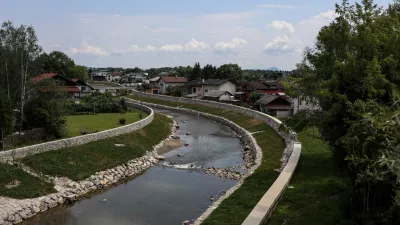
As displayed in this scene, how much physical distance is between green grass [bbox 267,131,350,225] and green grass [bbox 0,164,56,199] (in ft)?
42.3

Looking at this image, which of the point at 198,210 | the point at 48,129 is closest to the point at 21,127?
the point at 48,129

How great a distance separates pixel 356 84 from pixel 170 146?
22678 mm

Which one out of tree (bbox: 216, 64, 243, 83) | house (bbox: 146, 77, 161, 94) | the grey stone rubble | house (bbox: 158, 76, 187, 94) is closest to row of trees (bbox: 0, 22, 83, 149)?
the grey stone rubble

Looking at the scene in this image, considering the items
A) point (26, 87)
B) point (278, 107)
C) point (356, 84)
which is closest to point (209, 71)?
point (278, 107)

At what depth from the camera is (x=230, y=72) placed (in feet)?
317

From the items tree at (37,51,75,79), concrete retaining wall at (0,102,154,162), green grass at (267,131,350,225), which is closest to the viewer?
green grass at (267,131,350,225)

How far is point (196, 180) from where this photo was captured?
24750 millimetres

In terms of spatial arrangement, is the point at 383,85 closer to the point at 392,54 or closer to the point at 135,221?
the point at 392,54

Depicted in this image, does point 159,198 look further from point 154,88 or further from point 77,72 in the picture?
point 77,72

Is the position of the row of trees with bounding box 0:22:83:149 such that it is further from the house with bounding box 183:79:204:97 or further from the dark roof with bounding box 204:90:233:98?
the house with bounding box 183:79:204:97

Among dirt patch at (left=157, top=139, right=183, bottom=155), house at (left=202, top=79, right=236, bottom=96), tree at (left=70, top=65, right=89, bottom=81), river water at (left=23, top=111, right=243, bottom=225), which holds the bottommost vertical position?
river water at (left=23, top=111, right=243, bottom=225)

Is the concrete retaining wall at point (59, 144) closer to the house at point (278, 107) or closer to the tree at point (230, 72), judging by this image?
the house at point (278, 107)

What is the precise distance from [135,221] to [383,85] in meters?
12.8

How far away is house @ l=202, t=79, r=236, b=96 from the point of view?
7923 cm
